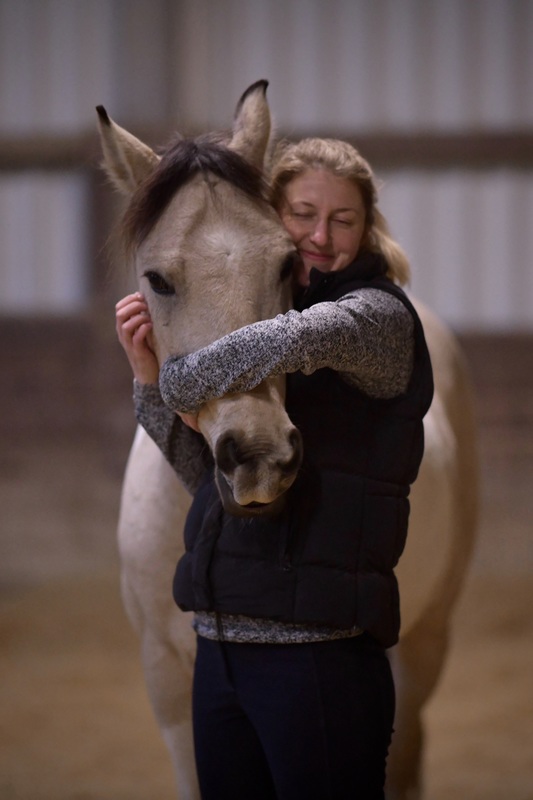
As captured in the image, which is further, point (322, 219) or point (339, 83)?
point (339, 83)

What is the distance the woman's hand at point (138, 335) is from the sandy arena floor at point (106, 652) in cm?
A: 152

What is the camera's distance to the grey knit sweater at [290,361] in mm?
1261

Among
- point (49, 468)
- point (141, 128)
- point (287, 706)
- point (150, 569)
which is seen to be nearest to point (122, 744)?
point (150, 569)

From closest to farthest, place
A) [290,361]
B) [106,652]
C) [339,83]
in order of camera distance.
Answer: [290,361], [106,652], [339,83]

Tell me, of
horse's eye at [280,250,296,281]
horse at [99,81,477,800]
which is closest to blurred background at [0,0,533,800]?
horse at [99,81,477,800]

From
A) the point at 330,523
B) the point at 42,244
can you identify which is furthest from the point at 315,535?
the point at 42,244

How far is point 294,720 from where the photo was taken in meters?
1.34

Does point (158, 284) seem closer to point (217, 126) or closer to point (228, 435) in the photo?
point (228, 435)

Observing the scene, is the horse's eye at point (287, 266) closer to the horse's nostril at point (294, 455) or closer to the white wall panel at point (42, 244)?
the horse's nostril at point (294, 455)

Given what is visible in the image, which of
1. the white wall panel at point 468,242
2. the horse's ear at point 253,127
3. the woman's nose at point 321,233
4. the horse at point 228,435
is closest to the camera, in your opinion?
the horse at point 228,435

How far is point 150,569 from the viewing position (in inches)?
77.2

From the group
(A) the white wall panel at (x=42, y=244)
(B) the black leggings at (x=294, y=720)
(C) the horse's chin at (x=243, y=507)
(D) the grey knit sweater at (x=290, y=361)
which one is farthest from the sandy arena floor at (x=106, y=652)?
(C) the horse's chin at (x=243, y=507)

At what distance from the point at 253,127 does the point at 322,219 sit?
25 cm

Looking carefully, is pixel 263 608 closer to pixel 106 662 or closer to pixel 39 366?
pixel 106 662
